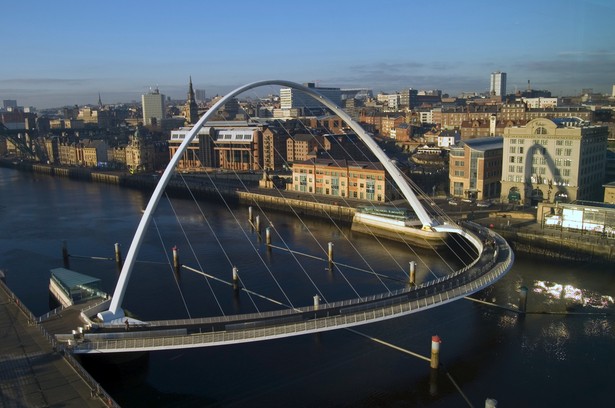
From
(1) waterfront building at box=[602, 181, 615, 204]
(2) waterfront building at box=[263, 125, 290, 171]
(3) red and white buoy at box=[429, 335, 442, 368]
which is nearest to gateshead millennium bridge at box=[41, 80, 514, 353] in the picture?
(3) red and white buoy at box=[429, 335, 442, 368]

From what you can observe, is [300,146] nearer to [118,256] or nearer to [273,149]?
[273,149]

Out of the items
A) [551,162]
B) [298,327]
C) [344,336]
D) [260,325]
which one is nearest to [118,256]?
[344,336]

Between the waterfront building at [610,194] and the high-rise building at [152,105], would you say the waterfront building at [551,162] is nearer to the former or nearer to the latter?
the waterfront building at [610,194]

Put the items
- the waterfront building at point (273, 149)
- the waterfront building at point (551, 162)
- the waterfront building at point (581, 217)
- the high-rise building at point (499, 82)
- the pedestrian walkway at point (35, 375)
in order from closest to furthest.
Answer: the pedestrian walkway at point (35, 375)
the waterfront building at point (581, 217)
the waterfront building at point (551, 162)
the waterfront building at point (273, 149)
the high-rise building at point (499, 82)

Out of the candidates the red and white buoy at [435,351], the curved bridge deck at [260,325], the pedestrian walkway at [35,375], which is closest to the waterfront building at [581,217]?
the curved bridge deck at [260,325]

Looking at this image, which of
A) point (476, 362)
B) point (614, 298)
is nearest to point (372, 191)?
point (614, 298)

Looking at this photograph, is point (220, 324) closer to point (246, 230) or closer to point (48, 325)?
point (48, 325)

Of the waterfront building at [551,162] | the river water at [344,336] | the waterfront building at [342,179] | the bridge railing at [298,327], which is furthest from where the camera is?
the waterfront building at [342,179]
